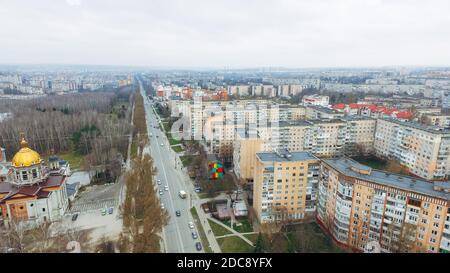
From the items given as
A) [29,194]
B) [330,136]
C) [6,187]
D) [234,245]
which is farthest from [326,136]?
[6,187]

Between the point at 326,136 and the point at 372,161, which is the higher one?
the point at 326,136

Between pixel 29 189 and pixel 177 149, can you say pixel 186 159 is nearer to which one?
pixel 177 149

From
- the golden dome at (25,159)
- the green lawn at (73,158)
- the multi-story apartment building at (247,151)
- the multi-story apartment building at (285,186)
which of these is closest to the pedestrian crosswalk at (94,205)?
the golden dome at (25,159)

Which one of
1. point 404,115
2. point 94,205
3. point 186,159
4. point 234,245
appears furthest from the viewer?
point 404,115

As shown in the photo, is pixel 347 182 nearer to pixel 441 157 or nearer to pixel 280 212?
pixel 280 212

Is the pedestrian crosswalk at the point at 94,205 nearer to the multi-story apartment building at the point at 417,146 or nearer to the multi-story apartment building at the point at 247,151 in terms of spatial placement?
the multi-story apartment building at the point at 247,151

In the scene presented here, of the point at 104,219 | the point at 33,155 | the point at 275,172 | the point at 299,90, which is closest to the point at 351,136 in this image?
the point at 275,172
